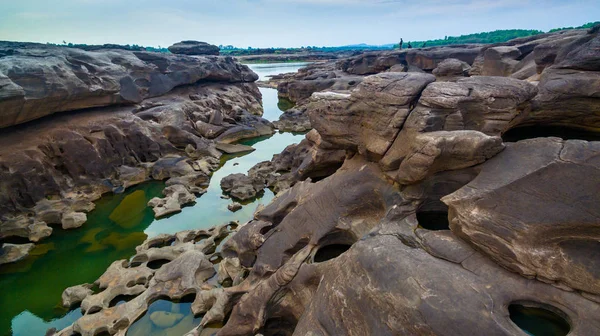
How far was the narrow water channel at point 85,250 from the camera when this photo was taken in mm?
7203

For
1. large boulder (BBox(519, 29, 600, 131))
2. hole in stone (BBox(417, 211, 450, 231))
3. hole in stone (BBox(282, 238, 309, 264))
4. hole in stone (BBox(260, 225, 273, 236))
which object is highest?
large boulder (BBox(519, 29, 600, 131))

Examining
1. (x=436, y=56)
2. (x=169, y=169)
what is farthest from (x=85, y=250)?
(x=436, y=56)

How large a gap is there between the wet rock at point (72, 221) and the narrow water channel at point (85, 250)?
0.19m

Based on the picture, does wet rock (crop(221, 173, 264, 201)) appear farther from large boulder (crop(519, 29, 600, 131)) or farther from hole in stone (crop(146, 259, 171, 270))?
large boulder (crop(519, 29, 600, 131))

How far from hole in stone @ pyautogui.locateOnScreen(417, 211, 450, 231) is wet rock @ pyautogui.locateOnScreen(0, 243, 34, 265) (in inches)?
410

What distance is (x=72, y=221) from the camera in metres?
10.4

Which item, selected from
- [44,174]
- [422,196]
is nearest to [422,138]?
[422,196]

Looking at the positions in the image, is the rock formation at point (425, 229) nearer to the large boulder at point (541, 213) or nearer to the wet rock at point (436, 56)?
the large boulder at point (541, 213)

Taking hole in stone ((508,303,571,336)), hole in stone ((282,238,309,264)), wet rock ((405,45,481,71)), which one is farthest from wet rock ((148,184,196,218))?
wet rock ((405,45,481,71))

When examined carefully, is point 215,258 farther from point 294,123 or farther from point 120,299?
point 294,123

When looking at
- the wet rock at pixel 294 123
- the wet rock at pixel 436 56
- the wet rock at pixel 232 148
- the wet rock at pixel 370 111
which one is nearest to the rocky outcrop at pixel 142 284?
the wet rock at pixel 370 111

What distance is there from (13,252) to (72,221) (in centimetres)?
169

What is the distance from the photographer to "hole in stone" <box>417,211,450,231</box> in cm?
599

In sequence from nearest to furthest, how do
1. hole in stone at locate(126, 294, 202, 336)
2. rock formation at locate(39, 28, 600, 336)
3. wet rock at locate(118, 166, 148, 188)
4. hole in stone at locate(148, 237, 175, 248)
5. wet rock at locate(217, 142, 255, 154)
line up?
rock formation at locate(39, 28, 600, 336)
hole in stone at locate(126, 294, 202, 336)
hole in stone at locate(148, 237, 175, 248)
wet rock at locate(118, 166, 148, 188)
wet rock at locate(217, 142, 255, 154)
